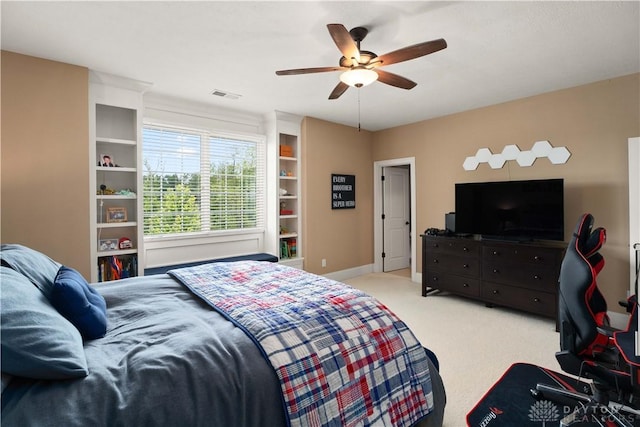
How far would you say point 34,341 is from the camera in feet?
3.61

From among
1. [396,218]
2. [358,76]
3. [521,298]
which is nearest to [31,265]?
[358,76]

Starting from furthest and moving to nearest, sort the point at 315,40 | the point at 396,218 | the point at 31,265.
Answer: the point at 396,218
the point at 315,40
the point at 31,265

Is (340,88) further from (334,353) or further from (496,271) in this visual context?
(496,271)

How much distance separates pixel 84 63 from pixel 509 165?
4.94m

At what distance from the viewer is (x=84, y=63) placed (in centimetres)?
310

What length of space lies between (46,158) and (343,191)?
3876 mm

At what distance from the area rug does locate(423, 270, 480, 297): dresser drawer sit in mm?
1711

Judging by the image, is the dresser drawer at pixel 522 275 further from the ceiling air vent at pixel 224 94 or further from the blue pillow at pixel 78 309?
the blue pillow at pixel 78 309

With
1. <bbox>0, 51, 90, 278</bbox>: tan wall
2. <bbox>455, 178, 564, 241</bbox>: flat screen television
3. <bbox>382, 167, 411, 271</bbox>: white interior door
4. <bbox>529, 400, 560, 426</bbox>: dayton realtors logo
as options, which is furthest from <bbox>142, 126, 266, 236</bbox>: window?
<bbox>529, 400, 560, 426</bbox>: dayton realtors logo

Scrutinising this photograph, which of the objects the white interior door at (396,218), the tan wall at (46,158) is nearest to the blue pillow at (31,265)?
the tan wall at (46,158)

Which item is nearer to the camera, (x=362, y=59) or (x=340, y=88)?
(x=362, y=59)

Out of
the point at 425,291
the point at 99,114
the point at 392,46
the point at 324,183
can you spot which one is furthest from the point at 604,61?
the point at 99,114

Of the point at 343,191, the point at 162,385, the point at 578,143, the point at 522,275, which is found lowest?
the point at 522,275

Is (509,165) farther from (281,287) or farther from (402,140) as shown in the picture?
(281,287)
